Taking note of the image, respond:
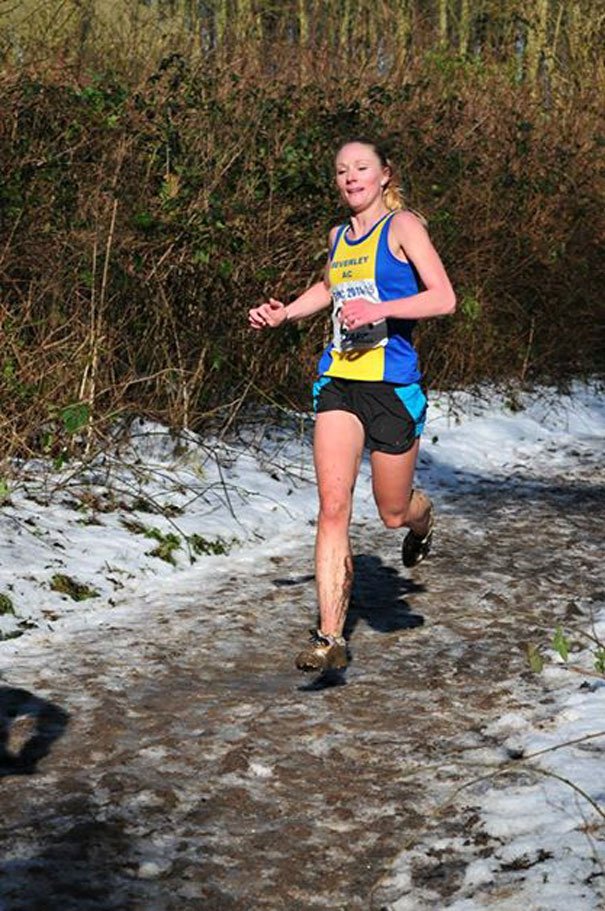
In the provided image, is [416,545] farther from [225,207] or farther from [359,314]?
[225,207]

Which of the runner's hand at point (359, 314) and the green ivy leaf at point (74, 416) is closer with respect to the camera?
the runner's hand at point (359, 314)

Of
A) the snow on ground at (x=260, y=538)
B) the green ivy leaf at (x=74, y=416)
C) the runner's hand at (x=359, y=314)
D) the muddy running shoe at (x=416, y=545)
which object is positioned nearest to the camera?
the snow on ground at (x=260, y=538)

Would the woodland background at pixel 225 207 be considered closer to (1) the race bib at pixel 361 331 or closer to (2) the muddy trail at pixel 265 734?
(2) the muddy trail at pixel 265 734

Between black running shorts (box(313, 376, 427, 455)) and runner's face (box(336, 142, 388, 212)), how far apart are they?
2.11 feet

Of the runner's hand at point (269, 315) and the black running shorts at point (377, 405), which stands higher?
the runner's hand at point (269, 315)

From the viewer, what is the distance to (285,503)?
8570 millimetres

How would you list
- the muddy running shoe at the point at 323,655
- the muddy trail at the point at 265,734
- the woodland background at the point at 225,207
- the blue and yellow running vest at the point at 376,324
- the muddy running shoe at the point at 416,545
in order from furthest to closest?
the woodland background at the point at 225,207
the muddy running shoe at the point at 416,545
the blue and yellow running vest at the point at 376,324
the muddy running shoe at the point at 323,655
the muddy trail at the point at 265,734

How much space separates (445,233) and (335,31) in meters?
7.42

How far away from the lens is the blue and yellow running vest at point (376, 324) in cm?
533

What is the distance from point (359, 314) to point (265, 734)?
1.42 m

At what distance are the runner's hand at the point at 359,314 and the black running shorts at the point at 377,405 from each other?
0.34 meters

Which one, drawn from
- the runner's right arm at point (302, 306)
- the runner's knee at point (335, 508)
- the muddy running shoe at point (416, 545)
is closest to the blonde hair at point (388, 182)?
the runner's right arm at point (302, 306)

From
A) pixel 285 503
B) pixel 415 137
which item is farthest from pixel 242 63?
pixel 285 503

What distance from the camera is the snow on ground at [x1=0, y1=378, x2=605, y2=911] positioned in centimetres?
380
